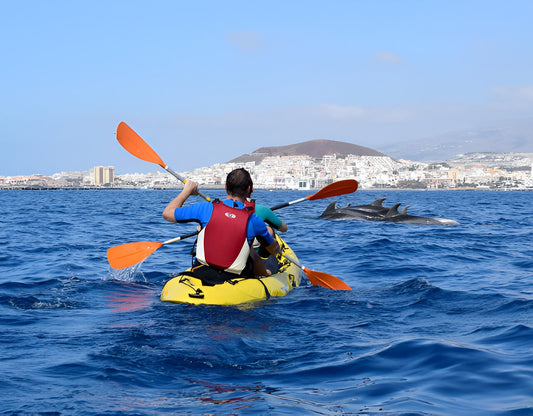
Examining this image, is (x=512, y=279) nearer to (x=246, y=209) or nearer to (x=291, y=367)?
(x=246, y=209)

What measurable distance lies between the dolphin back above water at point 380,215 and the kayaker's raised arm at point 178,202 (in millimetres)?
20168

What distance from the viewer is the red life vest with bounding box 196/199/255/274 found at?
8773mm

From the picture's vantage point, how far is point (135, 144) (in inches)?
502

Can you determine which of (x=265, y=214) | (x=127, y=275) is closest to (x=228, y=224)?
(x=265, y=214)

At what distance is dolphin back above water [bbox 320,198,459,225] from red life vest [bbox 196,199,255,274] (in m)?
20.4

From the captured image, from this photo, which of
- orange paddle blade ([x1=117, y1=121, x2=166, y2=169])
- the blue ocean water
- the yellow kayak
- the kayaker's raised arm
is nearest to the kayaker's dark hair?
the kayaker's raised arm

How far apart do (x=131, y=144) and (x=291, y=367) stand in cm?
782

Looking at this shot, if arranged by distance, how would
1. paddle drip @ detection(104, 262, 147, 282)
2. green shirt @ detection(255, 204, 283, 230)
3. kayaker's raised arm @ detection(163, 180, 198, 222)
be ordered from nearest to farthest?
kayaker's raised arm @ detection(163, 180, 198, 222) → green shirt @ detection(255, 204, 283, 230) → paddle drip @ detection(104, 262, 147, 282)

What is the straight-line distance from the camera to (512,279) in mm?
12297

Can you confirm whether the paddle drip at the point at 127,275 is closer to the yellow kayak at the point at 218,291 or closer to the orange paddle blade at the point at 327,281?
the yellow kayak at the point at 218,291

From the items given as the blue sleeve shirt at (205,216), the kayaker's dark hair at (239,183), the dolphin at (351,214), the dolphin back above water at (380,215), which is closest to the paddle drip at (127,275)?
the blue sleeve shirt at (205,216)

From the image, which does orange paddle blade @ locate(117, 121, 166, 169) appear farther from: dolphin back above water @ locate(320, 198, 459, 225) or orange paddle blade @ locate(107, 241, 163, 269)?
dolphin back above water @ locate(320, 198, 459, 225)

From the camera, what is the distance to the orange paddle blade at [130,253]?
10.8 metres

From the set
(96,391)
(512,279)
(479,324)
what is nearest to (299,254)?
(512,279)
